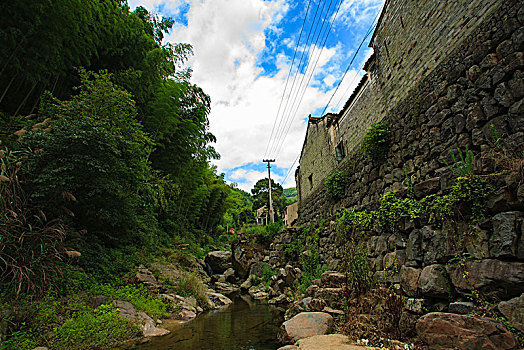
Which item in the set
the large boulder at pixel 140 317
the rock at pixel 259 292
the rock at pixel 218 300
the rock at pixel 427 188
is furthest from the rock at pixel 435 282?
the rock at pixel 259 292

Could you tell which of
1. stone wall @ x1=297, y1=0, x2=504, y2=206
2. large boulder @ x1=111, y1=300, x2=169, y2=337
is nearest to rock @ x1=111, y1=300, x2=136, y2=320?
large boulder @ x1=111, y1=300, x2=169, y2=337

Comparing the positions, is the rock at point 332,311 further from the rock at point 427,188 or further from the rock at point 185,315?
the rock at point 185,315

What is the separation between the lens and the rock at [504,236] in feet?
7.57

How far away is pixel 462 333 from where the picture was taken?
2344 millimetres

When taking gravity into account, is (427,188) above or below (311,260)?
above

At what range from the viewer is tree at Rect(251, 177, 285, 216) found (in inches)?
1288

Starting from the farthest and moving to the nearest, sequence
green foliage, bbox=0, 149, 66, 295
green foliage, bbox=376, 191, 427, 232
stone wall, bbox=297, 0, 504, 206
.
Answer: green foliage, bbox=0, 149, 66, 295 → stone wall, bbox=297, 0, 504, 206 → green foliage, bbox=376, 191, 427, 232

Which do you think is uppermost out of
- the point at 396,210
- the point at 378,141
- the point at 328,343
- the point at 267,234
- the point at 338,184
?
the point at 378,141

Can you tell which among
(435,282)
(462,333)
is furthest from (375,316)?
(462,333)

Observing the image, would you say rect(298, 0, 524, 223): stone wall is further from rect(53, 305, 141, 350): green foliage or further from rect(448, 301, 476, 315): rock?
rect(53, 305, 141, 350): green foliage

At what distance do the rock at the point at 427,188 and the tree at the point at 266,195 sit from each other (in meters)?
28.1

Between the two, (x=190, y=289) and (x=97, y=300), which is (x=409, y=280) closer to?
(x=97, y=300)

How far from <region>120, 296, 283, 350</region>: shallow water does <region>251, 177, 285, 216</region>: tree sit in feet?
80.7

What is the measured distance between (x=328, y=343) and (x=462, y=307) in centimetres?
164
